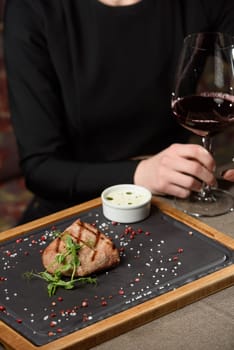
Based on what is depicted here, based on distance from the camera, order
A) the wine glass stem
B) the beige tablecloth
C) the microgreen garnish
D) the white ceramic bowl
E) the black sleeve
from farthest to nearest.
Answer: the black sleeve, the wine glass stem, the white ceramic bowl, the microgreen garnish, the beige tablecloth

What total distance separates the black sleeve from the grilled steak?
1.89 ft

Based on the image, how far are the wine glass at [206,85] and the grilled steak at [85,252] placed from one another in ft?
0.93

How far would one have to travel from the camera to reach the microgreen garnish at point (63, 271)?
1.32 m

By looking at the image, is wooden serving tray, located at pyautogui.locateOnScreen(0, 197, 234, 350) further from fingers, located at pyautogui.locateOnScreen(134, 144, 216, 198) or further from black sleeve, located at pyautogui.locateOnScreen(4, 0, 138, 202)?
black sleeve, located at pyautogui.locateOnScreen(4, 0, 138, 202)

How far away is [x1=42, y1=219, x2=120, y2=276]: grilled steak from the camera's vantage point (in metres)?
1.34

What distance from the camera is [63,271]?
133 cm

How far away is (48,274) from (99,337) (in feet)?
0.60

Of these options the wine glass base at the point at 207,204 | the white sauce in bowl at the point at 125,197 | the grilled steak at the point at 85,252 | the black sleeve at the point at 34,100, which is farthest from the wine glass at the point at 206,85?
the black sleeve at the point at 34,100

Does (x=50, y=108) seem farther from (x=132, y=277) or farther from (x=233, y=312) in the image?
(x=233, y=312)

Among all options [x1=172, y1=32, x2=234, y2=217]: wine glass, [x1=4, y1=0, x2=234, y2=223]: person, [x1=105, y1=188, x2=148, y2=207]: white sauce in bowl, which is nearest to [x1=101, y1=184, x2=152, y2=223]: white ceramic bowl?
[x1=105, y1=188, x2=148, y2=207]: white sauce in bowl

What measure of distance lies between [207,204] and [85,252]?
1.27ft

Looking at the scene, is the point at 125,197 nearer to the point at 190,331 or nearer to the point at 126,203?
the point at 126,203

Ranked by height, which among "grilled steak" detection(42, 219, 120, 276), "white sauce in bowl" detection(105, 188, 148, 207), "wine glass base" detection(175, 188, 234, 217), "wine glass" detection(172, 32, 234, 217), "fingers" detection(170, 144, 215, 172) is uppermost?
"wine glass" detection(172, 32, 234, 217)

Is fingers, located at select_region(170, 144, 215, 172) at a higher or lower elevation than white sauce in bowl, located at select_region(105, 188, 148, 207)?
higher
